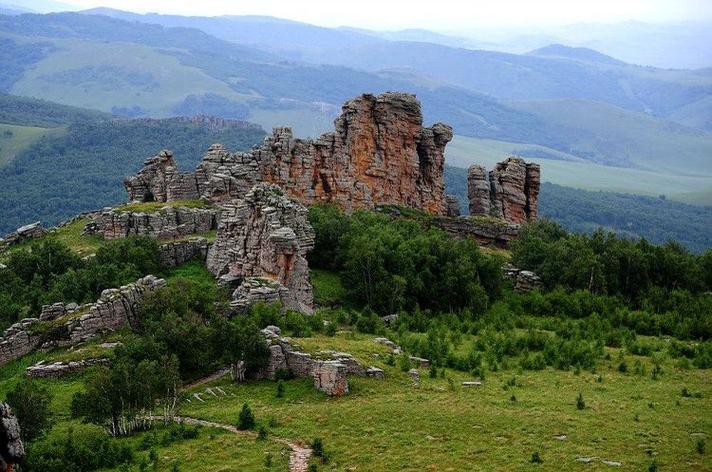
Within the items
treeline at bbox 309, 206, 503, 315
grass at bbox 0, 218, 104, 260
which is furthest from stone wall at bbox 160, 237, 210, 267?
treeline at bbox 309, 206, 503, 315

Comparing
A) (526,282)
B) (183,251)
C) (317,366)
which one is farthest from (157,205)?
(317,366)

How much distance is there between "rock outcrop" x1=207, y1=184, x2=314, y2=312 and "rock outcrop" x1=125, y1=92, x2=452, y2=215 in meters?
10.3

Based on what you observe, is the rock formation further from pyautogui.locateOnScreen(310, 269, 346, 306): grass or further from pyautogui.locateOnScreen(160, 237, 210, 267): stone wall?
pyautogui.locateOnScreen(160, 237, 210, 267): stone wall

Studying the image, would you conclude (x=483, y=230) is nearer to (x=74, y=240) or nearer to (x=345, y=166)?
(x=345, y=166)

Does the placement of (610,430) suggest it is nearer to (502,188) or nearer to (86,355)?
(86,355)

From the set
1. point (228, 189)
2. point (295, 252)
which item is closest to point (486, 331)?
point (295, 252)

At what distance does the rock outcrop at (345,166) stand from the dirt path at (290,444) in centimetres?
3439

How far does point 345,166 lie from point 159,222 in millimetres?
23099

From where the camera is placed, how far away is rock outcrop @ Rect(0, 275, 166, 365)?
47.7 meters

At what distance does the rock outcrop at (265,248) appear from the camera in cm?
5391

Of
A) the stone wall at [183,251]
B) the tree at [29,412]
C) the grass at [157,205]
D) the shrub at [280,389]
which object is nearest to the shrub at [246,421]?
the shrub at [280,389]

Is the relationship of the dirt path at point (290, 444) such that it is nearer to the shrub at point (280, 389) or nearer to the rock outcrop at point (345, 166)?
the shrub at point (280, 389)

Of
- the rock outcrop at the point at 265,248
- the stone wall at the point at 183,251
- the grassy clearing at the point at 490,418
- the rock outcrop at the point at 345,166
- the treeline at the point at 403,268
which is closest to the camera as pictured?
the grassy clearing at the point at 490,418

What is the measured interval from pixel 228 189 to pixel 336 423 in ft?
124
